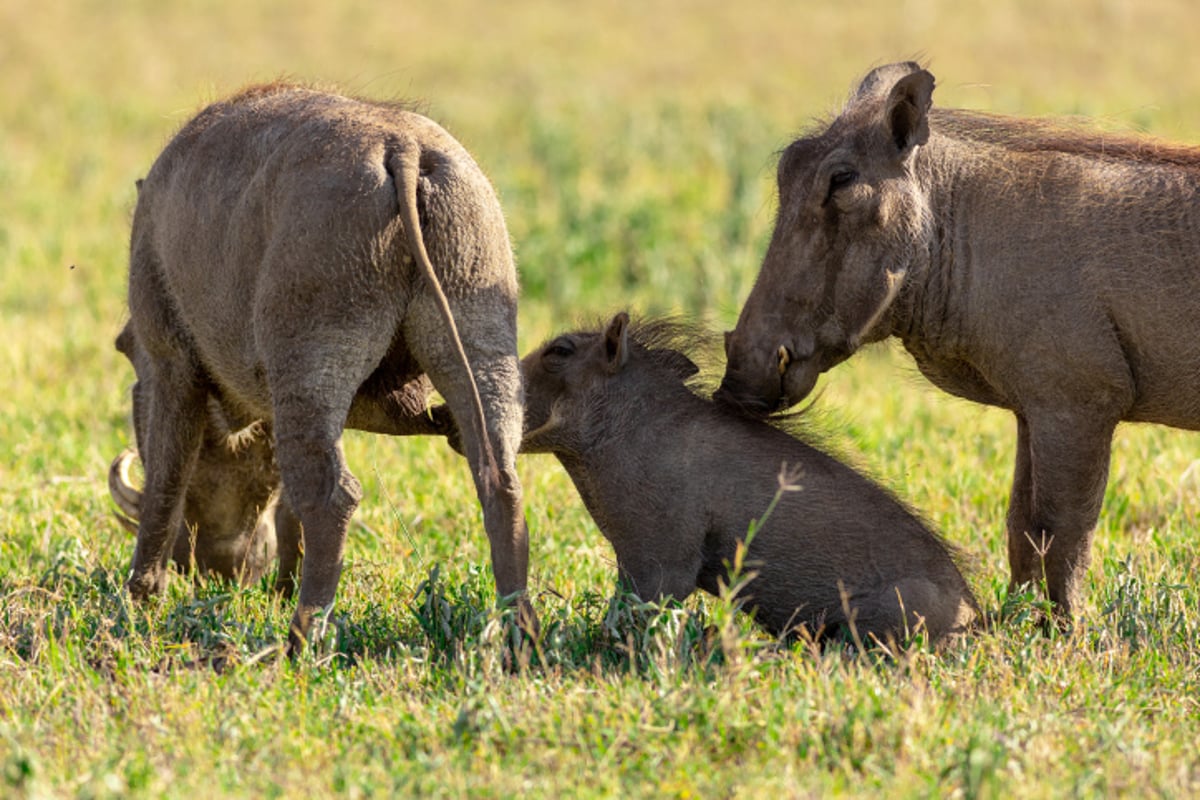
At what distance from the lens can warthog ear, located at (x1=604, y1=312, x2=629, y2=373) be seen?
5.52 metres

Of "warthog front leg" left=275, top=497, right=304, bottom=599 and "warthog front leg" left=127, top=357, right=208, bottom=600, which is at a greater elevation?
"warthog front leg" left=127, top=357, right=208, bottom=600

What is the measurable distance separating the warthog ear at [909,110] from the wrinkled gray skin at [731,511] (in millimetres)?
1035

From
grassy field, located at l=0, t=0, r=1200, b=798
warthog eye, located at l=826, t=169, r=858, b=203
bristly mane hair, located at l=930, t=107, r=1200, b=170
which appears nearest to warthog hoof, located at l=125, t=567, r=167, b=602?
grassy field, located at l=0, t=0, r=1200, b=798

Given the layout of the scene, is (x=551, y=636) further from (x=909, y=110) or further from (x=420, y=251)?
(x=909, y=110)

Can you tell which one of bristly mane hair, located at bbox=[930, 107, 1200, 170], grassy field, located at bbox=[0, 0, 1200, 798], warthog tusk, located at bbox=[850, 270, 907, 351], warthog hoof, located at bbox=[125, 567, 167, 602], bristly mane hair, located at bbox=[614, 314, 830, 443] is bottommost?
warthog hoof, located at bbox=[125, 567, 167, 602]

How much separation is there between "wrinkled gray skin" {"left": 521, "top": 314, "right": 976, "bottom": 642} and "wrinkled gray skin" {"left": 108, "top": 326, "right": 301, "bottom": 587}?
110 cm

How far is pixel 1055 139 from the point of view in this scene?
5617 mm

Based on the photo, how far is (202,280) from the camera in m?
5.22

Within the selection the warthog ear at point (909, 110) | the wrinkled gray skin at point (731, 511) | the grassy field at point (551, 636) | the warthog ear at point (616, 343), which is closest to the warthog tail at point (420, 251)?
the grassy field at point (551, 636)

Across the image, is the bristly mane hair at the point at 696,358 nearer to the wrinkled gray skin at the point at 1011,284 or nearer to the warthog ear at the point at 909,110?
the wrinkled gray skin at the point at 1011,284

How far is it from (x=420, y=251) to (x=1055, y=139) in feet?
7.66

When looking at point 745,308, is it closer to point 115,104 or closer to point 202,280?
point 202,280

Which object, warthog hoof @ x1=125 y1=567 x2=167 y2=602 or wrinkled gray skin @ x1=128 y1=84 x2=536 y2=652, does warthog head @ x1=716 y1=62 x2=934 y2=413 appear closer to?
wrinkled gray skin @ x1=128 y1=84 x2=536 y2=652

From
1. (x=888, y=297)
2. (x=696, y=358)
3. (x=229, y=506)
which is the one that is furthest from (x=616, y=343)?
(x=229, y=506)
